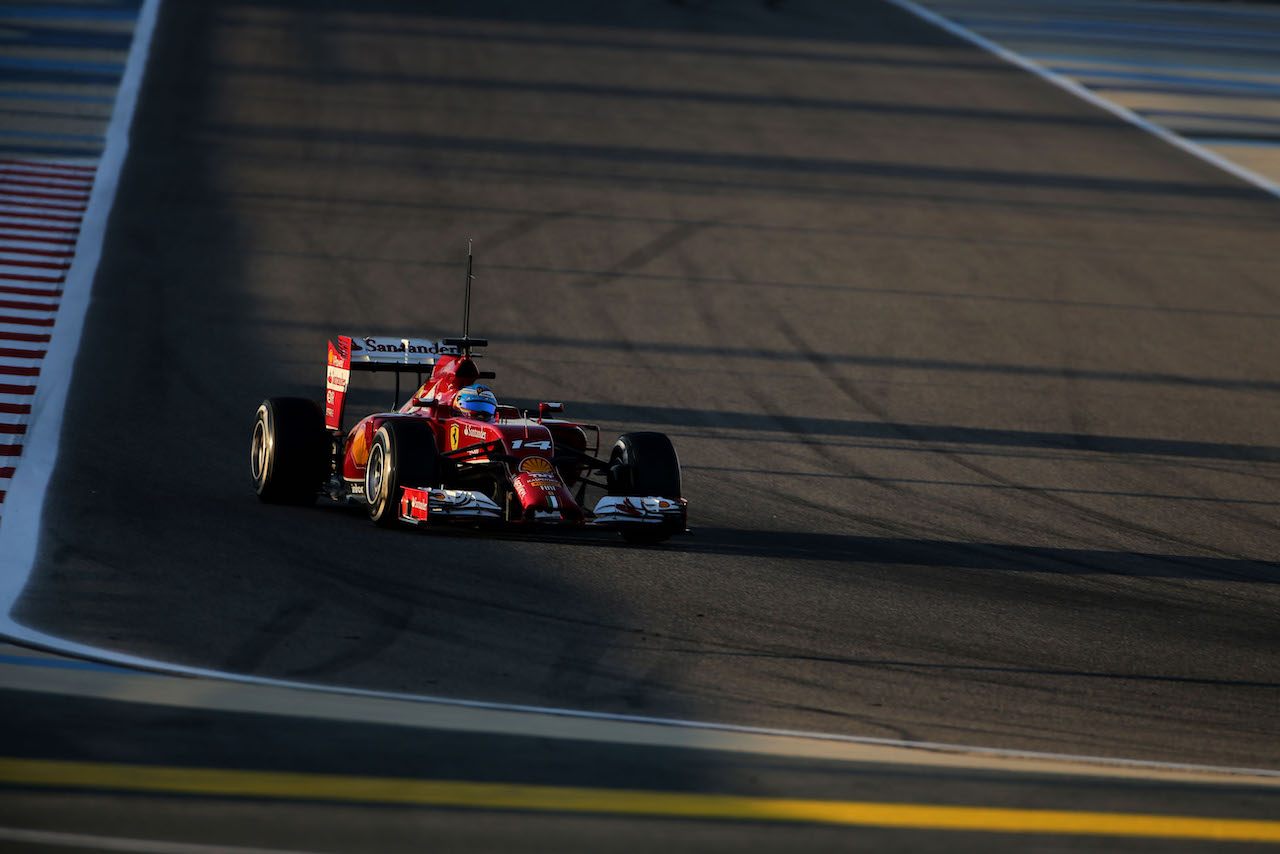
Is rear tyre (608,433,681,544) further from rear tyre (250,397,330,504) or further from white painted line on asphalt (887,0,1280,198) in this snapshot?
white painted line on asphalt (887,0,1280,198)

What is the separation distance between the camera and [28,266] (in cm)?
1903

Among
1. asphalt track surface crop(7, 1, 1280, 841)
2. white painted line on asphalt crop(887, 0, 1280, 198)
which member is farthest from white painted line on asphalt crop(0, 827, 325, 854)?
white painted line on asphalt crop(887, 0, 1280, 198)

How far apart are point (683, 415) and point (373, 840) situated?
1026 cm

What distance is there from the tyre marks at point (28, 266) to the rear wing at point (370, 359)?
7.79 feet

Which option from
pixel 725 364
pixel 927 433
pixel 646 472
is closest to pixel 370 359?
pixel 646 472

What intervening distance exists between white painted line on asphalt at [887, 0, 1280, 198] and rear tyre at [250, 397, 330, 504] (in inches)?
788

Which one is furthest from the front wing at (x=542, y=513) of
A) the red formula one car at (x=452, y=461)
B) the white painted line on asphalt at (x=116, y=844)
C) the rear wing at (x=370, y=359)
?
the white painted line on asphalt at (x=116, y=844)

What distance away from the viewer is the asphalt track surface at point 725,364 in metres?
8.66

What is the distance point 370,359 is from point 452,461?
1727mm

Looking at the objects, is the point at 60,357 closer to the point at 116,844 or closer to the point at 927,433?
the point at 927,433

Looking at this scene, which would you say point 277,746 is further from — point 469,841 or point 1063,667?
point 1063,667

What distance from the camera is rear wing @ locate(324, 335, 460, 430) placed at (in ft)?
40.9

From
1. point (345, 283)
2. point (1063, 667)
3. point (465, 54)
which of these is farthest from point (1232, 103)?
point (1063, 667)

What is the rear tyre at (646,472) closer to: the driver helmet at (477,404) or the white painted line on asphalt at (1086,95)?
the driver helmet at (477,404)
